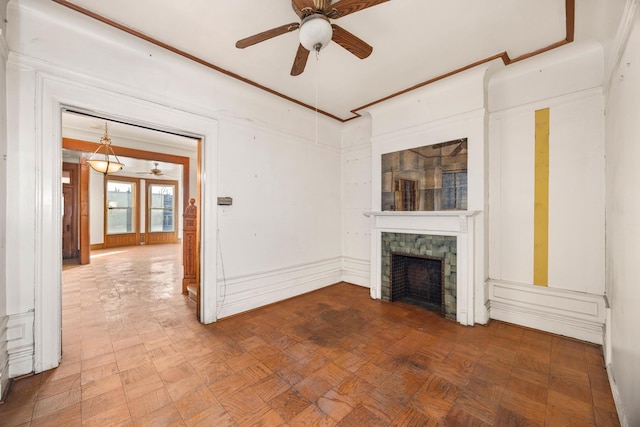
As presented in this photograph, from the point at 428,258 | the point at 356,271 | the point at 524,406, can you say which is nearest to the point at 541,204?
the point at 428,258

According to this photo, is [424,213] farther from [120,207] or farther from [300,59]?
[120,207]

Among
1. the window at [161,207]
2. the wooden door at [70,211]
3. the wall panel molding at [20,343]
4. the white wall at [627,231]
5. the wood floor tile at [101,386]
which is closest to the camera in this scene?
the white wall at [627,231]

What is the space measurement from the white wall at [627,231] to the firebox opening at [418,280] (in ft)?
5.47

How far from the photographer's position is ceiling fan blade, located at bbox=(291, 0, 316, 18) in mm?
1738

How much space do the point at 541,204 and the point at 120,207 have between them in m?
12.1

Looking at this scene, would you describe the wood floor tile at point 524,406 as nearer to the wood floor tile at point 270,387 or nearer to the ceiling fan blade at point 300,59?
the wood floor tile at point 270,387

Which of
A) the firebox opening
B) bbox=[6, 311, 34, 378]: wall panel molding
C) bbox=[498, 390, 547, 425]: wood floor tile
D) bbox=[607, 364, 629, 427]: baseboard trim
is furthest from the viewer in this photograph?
the firebox opening

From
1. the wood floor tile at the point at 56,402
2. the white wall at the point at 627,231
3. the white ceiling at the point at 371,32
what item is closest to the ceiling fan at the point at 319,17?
the white ceiling at the point at 371,32

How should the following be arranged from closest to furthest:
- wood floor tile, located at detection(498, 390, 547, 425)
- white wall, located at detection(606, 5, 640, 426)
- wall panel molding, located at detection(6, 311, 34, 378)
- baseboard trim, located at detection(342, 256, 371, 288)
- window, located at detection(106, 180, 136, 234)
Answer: white wall, located at detection(606, 5, 640, 426) < wood floor tile, located at detection(498, 390, 547, 425) < wall panel molding, located at detection(6, 311, 34, 378) < baseboard trim, located at detection(342, 256, 371, 288) < window, located at detection(106, 180, 136, 234)

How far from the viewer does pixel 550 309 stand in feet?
9.30

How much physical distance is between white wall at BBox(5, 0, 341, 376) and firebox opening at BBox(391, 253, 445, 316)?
1.24 m

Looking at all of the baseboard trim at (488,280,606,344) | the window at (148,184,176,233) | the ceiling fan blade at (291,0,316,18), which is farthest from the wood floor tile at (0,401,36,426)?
the window at (148,184,176,233)

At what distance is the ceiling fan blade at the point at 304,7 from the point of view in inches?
68.4

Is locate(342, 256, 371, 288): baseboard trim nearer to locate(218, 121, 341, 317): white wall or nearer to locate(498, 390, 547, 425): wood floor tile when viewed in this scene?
locate(218, 121, 341, 317): white wall
